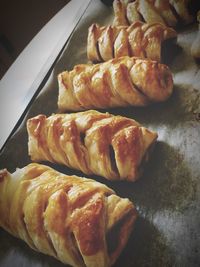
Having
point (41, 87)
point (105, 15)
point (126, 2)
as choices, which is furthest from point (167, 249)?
point (105, 15)

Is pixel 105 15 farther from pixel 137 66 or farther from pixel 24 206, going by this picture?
pixel 24 206

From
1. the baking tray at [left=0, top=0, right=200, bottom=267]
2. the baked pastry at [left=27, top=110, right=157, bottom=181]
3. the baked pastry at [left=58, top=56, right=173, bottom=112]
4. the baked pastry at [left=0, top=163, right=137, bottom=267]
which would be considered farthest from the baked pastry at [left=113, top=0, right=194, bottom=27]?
the baked pastry at [left=0, top=163, right=137, bottom=267]

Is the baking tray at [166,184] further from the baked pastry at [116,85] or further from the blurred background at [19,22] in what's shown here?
the blurred background at [19,22]

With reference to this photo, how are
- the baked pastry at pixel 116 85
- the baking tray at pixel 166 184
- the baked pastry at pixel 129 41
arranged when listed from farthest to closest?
the baked pastry at pixel 129 41 < the baked pastry at pixel 116 85 < the baking tray at pixel 166 184

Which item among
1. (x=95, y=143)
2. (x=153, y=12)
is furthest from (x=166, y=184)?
(x=153, y=12)

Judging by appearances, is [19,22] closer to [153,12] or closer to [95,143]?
[153,12]

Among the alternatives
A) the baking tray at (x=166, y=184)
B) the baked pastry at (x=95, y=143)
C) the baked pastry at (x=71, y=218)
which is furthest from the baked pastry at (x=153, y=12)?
the baked pastry at (x=71, y=218)
